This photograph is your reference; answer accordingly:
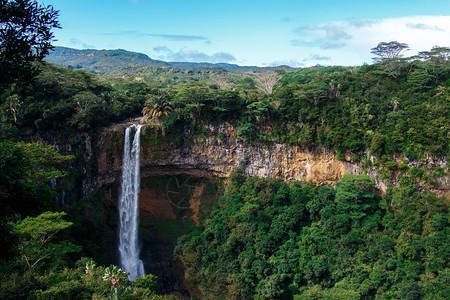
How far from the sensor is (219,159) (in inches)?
962

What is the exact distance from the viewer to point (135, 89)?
27.5 metres

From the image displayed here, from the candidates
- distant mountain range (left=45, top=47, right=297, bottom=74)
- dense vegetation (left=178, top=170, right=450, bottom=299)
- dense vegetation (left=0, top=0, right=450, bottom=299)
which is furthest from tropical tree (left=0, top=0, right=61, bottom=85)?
distant mountain range (left=45, top=47, right=297, bottom=74)

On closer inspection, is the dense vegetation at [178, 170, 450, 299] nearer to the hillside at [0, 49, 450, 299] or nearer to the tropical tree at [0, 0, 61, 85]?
the hillside at [0, 49, 450, 299]

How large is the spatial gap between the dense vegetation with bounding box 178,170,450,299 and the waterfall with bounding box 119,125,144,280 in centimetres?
402

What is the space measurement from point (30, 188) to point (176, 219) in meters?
18.9

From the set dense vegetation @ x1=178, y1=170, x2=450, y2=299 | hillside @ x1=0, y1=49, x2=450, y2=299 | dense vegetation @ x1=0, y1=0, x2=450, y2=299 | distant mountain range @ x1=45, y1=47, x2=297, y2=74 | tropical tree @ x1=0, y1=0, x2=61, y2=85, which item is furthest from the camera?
distant mountain range @ x1=45, y1=47, x2=297, y2=74

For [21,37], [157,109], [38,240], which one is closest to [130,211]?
[157,109]

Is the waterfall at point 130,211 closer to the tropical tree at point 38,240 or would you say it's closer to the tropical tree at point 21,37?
the tropical tree at point 38,240

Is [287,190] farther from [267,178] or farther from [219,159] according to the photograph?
[219,159]

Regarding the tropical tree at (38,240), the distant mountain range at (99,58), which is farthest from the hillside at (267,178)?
the distant mountain range at (99,58)

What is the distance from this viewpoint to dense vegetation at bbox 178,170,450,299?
1559 centimetres

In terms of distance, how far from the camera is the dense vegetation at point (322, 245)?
51.2ft

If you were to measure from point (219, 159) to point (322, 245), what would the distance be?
9.78 metres

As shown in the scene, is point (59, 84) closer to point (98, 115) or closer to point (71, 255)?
point (98, 115)
